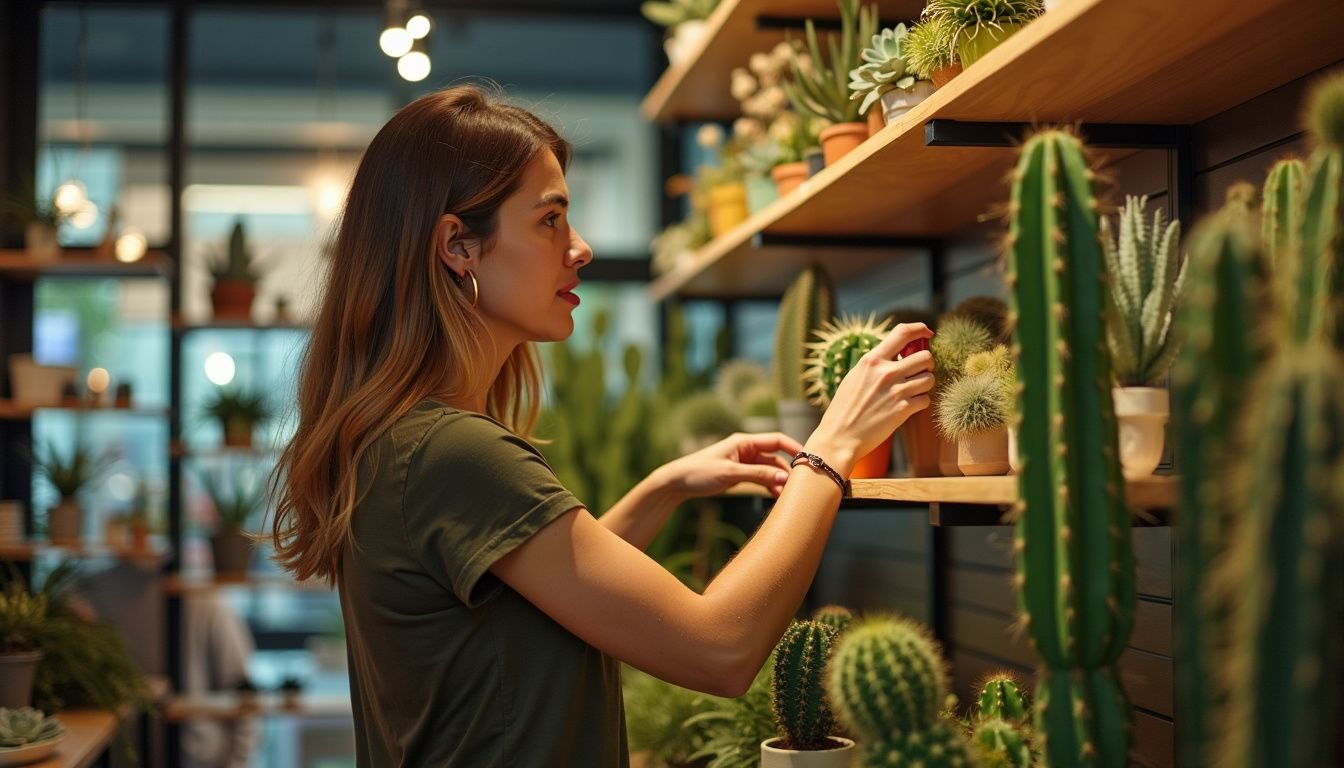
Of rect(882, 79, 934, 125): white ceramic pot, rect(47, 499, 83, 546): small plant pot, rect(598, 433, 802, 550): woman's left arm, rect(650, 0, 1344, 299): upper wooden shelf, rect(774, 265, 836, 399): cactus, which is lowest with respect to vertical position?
rect(47, 499, 83, 546): small plant pot

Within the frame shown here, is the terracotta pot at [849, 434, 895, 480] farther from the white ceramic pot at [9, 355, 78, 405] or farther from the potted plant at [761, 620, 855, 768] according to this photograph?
the white ceramic pot at [9, 355, 78, 405]

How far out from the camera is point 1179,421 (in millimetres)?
805

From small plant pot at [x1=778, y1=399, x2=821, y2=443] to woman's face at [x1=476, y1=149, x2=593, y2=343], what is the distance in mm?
582

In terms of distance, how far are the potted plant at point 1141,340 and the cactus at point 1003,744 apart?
0.34m

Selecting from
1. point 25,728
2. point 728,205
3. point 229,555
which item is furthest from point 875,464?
point 229,555

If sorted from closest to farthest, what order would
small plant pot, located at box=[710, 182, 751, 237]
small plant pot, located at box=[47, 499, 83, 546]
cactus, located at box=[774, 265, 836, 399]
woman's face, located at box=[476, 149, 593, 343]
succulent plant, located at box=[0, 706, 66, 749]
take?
woman's face, located at box=[476, 149, 593, 343], cactus, located at box=[774, 265, 836, 399], succulent plant, located at box=[0, 706, 66, 749], small plant pot, located at box=[710, 182, 751, 237], small plant pot, located at box=[47, 499, 83, 546]

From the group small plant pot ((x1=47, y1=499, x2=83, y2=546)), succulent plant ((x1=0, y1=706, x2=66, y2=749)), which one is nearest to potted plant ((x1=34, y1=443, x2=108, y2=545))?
small plant pot ((x1=47, y1=499, x2=83, y2=546))

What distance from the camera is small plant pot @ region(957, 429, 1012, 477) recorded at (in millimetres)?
1422

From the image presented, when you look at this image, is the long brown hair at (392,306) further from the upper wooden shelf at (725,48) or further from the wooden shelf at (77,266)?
the wooden shelf at (77,266)

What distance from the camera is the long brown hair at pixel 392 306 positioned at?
4.90 ft

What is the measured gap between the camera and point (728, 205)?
270 centimetres

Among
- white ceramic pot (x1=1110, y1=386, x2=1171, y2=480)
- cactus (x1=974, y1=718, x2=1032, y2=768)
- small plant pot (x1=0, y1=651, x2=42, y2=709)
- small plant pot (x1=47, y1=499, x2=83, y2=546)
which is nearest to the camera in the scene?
white ceramic pot (x1=1110, y1=386, x2=1171, y2=480)

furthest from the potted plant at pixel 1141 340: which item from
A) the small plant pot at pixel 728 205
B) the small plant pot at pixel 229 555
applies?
the small plant pot at pixel 229 555

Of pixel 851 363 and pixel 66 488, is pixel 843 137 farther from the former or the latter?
pixel 66 488
